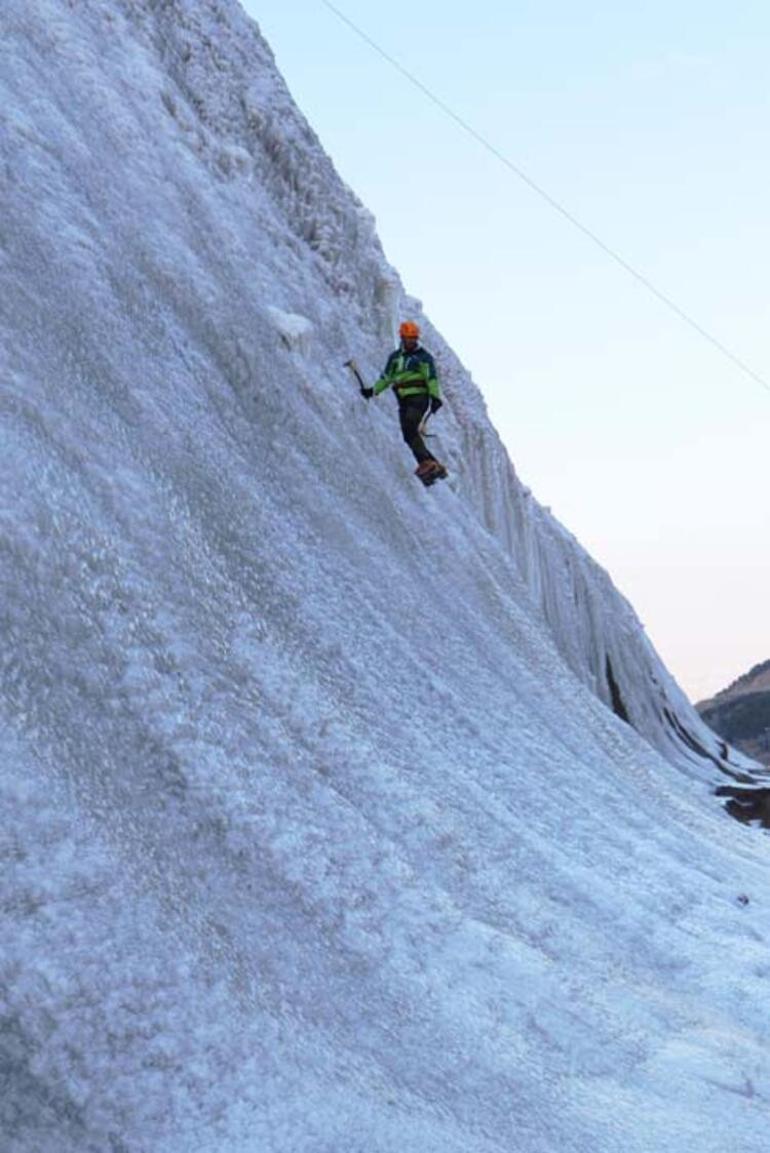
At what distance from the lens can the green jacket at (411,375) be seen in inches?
516

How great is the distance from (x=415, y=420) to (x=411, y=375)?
0.49 metres

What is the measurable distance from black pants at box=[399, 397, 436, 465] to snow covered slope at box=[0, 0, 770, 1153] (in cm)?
21

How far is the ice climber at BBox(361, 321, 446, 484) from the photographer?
13062mm

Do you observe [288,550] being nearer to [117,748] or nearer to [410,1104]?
[117,748]

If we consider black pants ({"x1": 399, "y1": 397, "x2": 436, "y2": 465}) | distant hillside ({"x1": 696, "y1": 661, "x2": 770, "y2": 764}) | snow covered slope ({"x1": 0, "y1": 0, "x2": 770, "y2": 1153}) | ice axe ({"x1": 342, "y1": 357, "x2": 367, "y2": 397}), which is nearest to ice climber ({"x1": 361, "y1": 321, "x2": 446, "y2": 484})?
black pants ({"x1": 399, "y1": 397, "x2": 436, "y2": 465})

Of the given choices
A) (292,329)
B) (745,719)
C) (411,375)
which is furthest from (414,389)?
(745,719)

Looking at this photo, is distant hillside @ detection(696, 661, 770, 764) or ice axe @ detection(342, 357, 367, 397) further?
distant hillside @ detection(696, 661, 770, 764)

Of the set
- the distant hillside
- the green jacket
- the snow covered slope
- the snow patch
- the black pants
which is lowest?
the snow covered slope

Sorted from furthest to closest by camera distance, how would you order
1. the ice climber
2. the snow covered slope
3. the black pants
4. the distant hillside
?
1. the distant hillside
2. the black pants
3. the ice climber
4. the snow covered slope

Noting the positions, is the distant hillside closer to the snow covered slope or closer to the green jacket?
the green jacket

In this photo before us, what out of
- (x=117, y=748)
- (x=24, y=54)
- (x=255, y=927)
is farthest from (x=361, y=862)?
(x=24, y=54)

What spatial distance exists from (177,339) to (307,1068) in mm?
5938

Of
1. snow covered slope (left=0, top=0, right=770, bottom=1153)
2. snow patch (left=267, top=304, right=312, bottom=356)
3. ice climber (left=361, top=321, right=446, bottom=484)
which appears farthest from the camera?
ice climber (left=361, top=321, right=446, bottom=484)

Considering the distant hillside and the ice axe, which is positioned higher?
the distant hillside
